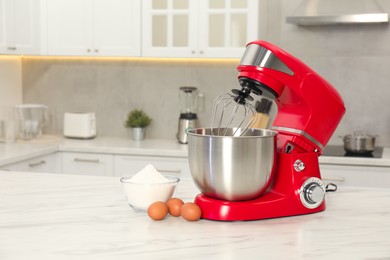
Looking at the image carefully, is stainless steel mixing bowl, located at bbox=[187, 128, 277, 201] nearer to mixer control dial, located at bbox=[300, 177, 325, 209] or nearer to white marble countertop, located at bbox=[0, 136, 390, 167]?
mixer control dial, located at bbox=[300, 177, 325, 209]

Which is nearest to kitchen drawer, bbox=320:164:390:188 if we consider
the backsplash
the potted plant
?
the backsplash

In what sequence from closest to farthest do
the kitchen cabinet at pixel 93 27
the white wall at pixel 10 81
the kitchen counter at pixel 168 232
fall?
1. the kitchen counter at pixel 168 232
2. the kitchen cabinet at pixel 93 27
3. the white wall at pixel 10 81

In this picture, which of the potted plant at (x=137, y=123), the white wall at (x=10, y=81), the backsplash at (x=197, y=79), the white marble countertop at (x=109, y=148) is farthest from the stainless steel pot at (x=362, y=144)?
the white wall at (x=10, y=81)

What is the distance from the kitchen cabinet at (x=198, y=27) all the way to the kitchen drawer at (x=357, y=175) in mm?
975

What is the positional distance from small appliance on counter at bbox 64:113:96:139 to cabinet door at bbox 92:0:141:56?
483 mm

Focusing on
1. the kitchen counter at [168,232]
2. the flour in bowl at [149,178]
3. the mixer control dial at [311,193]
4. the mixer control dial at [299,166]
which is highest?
the mixer control dial at [299,166]

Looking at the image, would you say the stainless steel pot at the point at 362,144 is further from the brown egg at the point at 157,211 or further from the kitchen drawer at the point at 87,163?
the brown egg at the point at 157,211

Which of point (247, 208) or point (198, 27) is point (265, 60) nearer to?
point (247, 208)

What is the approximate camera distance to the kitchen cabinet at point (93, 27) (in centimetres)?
413

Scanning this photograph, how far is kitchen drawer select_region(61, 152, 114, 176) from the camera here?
13.2 feet

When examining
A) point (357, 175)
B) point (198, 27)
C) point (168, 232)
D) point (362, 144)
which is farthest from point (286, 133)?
point (198, 27)

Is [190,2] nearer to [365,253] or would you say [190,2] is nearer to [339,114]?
[339,114]

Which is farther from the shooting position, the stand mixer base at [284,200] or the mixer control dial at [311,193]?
the mixer control dial at [311,193]

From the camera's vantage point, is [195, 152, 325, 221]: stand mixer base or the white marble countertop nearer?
[195, 152, 325, 221]: stand mixer base
